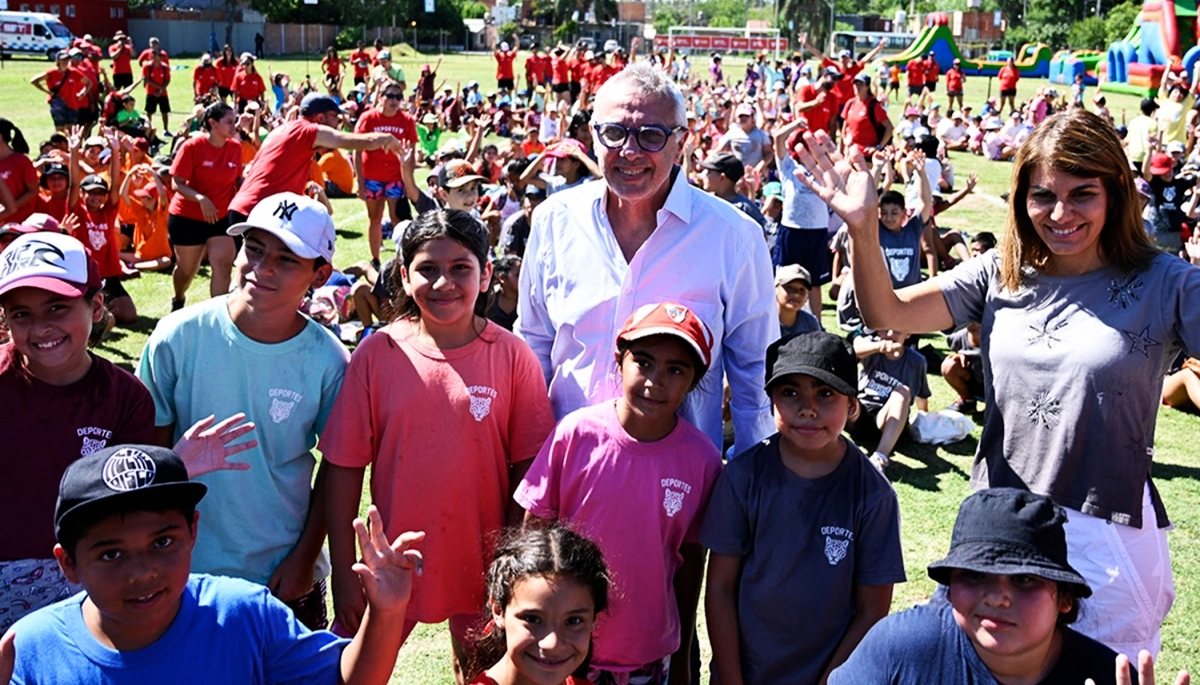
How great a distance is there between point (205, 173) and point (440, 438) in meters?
6.90

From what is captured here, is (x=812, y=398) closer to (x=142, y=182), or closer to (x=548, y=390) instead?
(x=548, y=390)

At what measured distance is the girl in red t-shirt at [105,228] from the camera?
953 centimetres

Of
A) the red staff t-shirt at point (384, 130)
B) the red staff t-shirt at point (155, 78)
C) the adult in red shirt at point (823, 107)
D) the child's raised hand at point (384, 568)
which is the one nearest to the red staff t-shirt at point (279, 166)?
the red staff t-shirt at point (384, 130)

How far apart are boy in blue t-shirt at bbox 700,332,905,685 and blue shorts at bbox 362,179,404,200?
30.3 feet

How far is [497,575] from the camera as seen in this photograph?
290cm

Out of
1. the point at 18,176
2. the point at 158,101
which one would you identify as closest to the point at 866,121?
the point at 18,176

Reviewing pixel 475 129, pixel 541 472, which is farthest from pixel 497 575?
pixel 475 129

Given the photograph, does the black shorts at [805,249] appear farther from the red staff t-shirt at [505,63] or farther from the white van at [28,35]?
the white van at [28,35]

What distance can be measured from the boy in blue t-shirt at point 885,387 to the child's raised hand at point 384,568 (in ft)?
16.8

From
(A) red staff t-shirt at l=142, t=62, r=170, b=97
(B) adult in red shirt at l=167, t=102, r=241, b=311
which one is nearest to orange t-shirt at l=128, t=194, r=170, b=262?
(B) adult in red shirt at l=167, t=102, r=241, b=311

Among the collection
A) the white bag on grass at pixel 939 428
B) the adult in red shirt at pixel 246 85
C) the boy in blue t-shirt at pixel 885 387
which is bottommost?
the white bag on grass at pixel 939 428

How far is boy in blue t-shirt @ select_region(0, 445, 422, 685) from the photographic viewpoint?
7.34 ft

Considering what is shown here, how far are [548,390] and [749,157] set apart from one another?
1172cm

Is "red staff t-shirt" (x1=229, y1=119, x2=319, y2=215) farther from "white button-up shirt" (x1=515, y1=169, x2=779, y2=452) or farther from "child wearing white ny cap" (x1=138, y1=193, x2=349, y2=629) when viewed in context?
"white button-up shirt" (x1=515, y1=169, x2=779, y2=452)
